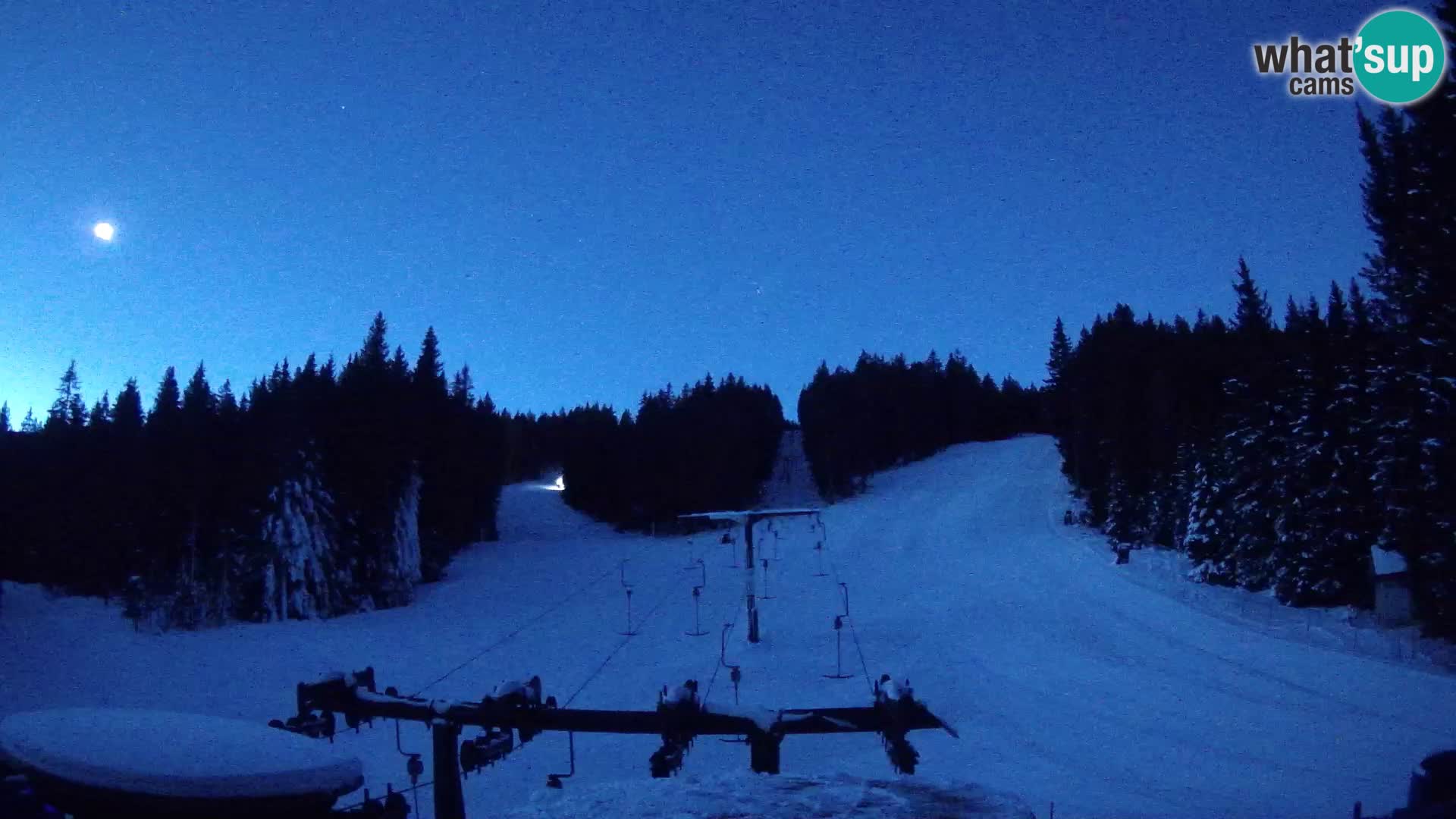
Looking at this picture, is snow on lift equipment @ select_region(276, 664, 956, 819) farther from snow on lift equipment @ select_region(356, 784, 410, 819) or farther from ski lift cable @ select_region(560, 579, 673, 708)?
ski lift cable @ select_region(560, 579, 673, 708)

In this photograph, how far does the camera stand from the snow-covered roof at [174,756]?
2.56 m

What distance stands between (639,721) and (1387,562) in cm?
2731

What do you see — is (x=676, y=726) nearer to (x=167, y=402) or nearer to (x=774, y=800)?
(x=774, y=800)

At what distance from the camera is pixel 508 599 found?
145 ft

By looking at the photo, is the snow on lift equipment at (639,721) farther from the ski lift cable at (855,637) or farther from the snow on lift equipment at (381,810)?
the ski lift cable at (855,637)

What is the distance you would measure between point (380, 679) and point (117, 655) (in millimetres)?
12151

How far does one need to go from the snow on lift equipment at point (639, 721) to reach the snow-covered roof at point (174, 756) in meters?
2.64

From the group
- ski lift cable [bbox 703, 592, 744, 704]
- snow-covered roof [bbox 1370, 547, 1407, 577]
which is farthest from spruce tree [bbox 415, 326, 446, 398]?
snow-covered roof [bbox 1370, 547, 1407, 577]

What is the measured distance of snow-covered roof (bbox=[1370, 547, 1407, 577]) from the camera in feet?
80.2

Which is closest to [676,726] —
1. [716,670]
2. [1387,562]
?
[716,670]

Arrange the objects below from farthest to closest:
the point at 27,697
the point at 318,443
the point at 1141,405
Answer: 1. the point at 1141,405
2. the point at 318,443
3. the point at 27,697

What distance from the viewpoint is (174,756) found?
2709 millimetres

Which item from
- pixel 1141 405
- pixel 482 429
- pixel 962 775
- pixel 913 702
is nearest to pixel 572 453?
pixel 482 429

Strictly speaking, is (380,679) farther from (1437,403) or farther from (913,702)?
(1437,403)
